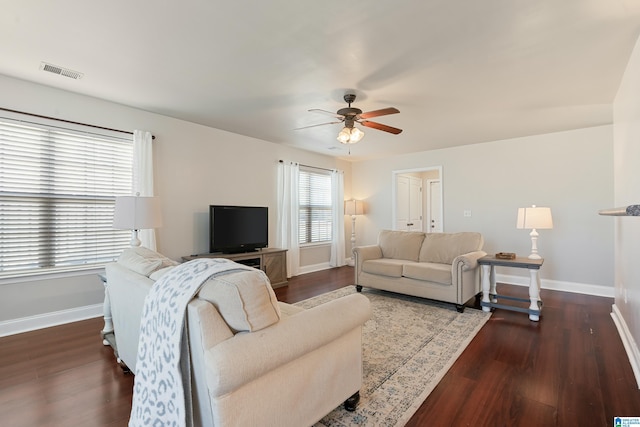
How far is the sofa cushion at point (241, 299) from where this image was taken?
1.31 metres

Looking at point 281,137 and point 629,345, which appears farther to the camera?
point 281,137

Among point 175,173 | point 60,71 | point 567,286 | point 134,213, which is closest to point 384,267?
point 567,286

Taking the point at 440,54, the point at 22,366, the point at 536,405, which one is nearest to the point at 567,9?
the point at 440,54

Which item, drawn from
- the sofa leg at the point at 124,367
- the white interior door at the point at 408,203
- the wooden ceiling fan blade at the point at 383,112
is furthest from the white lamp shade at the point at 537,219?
the sofa leg at the point at 124,367

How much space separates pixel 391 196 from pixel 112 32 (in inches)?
219

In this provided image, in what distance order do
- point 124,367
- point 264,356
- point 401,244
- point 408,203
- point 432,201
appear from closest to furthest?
point 264,356 < point 124,367 < point 401,244 < point 408,203 < point 432,201

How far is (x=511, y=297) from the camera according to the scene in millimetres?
3689

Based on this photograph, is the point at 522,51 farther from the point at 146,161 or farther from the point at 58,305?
the point at 58,305

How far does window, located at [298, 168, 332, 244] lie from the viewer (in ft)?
20.4

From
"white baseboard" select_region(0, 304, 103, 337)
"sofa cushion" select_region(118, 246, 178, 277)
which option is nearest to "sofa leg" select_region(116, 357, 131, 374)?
"sofa cushion" select_region(118, 246, 178, 277)

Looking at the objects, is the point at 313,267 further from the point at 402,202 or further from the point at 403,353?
the point at 403,353

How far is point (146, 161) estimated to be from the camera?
3844 mm

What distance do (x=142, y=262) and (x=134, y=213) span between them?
3.10 ft

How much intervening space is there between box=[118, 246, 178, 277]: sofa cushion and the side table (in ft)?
11.4
